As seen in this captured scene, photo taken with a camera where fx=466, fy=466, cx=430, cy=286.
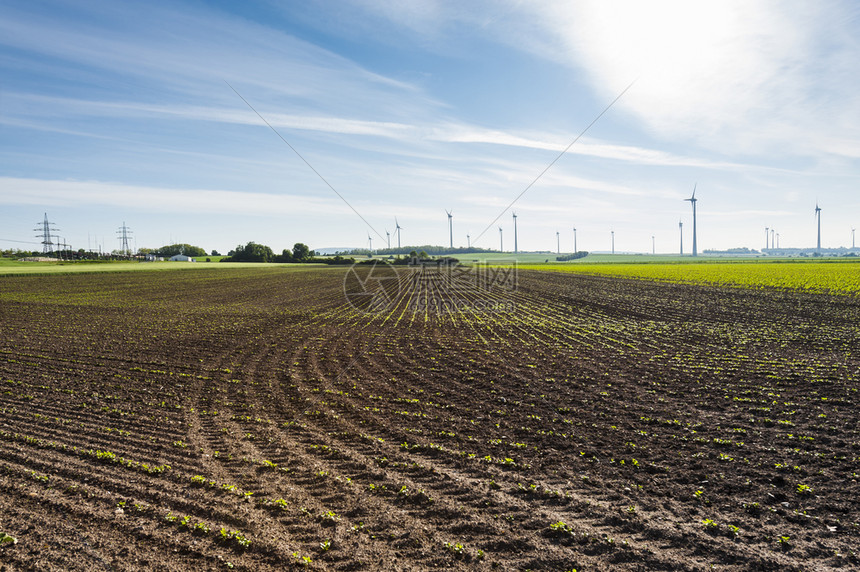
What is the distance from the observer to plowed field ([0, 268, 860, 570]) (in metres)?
6.09

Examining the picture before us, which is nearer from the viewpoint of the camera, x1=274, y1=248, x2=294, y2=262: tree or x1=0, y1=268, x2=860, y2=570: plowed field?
x1=0, y1=268, x2=860, y2=570: plowed field

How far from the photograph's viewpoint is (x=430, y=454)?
876 centimetres

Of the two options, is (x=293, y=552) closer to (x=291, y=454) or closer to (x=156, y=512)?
(x=156, y=512)

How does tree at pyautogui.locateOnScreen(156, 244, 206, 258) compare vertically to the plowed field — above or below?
above

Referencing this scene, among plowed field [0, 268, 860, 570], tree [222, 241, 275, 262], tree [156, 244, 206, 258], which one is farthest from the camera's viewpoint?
tree [156, 244, 206, 258]

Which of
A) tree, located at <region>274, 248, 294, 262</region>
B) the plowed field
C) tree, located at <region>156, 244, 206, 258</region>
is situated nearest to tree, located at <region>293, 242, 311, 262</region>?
tree, located at <region>274, 248, 294, 262</region>

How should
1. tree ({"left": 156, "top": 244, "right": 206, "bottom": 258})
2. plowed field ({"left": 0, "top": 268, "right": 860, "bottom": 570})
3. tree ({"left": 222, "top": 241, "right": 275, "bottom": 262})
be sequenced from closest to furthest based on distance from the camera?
1. plowed field ({"left": 0, "top": 268, "right": 860, "bottom": 570})
2. tree ({"left": 222, "top": 241, "right": 275, "bottom": 262})
3. tree ({"left": 156, "top": 244, "right": 206, "bottom": 258})

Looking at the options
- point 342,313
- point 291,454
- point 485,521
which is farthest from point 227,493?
point 342,313

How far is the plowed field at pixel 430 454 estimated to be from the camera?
20.0 ft

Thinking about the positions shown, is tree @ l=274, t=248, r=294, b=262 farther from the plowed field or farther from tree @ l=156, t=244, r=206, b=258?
the plowed field

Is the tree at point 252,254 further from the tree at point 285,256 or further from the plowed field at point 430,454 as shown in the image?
the plowed field at point 430,454

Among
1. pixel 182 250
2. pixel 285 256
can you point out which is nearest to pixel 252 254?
pixel 285 256

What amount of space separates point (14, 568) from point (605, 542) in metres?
7.32

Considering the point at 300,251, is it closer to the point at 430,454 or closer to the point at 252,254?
the point at 252,254
